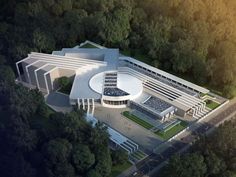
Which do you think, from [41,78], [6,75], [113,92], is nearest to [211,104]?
[113,92]

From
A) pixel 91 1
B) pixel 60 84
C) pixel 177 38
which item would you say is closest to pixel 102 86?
pixel 60 84

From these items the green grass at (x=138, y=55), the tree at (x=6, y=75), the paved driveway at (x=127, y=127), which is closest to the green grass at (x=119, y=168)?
the paved driveway at (x=127, y=127)

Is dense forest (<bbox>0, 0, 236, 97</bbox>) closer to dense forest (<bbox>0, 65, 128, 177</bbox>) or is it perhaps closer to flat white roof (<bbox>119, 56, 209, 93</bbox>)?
flat white roof (<bbox>119, 56, 209, 93</bbox>)

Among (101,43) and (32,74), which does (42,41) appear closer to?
(32,74)

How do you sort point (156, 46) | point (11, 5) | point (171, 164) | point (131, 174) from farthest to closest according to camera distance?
point (11, 5) < point (156, 46) < point (131, 174) < point (171, 164)

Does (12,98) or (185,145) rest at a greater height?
(12,98)

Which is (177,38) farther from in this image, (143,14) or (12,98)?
(12,98)
